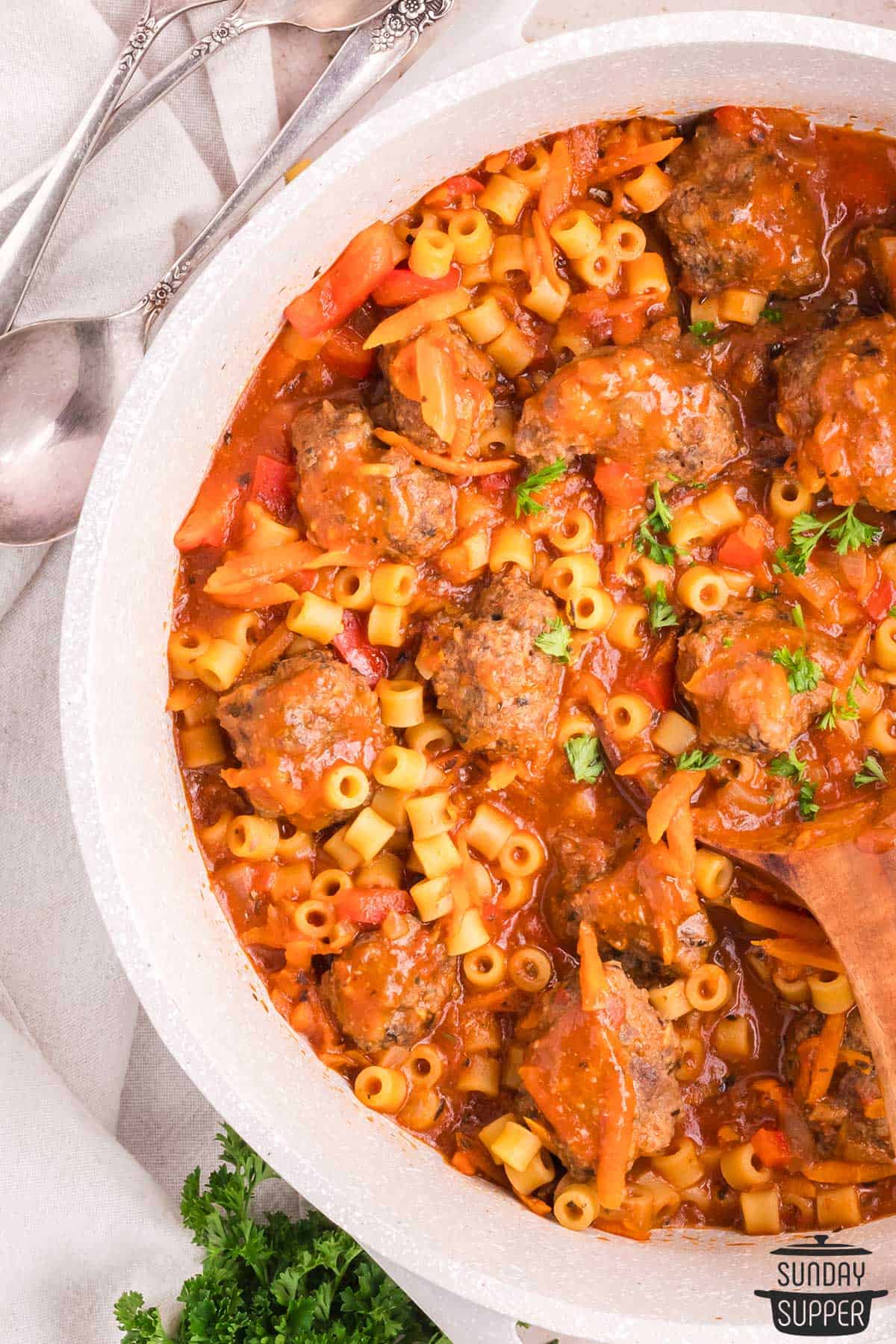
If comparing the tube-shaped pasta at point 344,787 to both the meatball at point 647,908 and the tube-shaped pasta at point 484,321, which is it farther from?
the tube-shaped pasta at point 484,321

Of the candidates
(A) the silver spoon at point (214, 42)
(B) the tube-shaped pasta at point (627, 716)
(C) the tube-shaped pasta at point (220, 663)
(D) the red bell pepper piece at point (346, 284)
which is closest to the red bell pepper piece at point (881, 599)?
(B) the tube-shaped pasta at point (627, 716)

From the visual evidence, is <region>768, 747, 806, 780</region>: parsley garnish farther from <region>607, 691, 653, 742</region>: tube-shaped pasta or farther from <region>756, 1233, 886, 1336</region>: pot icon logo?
<region>756, 1233, 886, 1336</region>: pot icon logo

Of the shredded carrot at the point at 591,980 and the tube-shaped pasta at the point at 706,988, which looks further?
the tube-shaped pasta at the point at 706,988

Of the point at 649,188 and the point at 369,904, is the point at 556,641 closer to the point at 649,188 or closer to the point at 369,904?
the point at 369,904

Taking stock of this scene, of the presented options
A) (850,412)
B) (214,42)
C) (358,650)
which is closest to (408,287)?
(358,650)

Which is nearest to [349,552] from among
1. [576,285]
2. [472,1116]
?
[576,285]

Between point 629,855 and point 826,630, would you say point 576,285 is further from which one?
point 629,855
